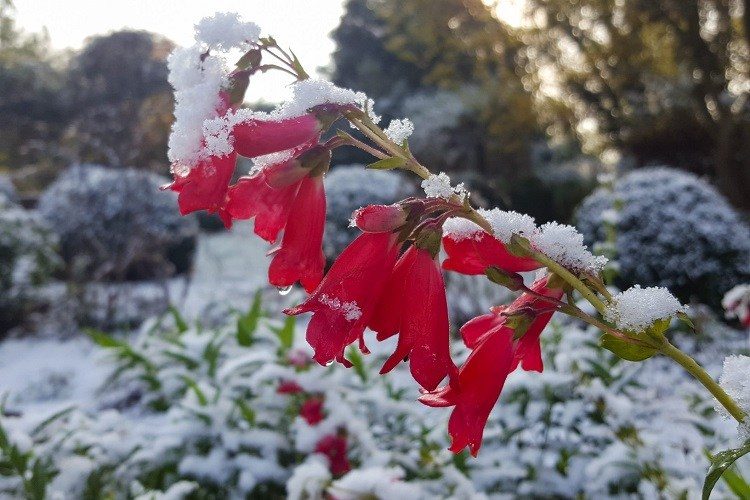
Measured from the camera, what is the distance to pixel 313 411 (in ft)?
5.90

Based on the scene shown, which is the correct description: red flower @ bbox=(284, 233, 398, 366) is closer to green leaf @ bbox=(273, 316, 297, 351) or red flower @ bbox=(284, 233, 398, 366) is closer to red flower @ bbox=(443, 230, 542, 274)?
red flower @ bbox=(443, 230, 542, 274)

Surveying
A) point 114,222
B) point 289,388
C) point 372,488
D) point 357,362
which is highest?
point 114,222

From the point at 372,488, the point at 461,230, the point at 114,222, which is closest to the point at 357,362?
the point at 372,488

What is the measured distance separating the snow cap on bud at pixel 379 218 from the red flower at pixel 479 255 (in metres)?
0.09

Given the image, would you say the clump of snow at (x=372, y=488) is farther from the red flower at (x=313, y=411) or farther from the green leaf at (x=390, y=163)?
the green leaf at (x=390, y=163)

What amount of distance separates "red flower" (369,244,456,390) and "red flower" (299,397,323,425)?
1.15 metres

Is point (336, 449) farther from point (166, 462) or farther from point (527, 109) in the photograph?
point (527, 109)

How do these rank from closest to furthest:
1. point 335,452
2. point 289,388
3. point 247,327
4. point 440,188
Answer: point 440,188, point 335,452, point 289,388, point 247,327

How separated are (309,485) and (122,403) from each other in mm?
2206

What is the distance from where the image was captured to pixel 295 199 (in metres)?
0.75

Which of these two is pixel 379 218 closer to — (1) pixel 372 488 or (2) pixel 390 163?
(2) pixel 390 163

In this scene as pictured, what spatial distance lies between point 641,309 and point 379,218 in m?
0.25

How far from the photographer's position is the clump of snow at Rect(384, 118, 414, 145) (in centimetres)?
68

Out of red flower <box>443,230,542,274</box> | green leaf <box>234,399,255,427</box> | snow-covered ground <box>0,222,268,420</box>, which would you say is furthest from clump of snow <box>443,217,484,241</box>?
snow-covered ground <box>0,222,268,420</box>
